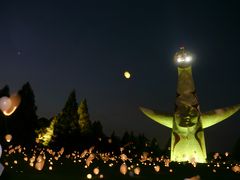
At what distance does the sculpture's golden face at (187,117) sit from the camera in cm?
2630

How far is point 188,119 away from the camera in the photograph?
26.3m

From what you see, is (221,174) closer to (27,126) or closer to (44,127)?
(27,126)

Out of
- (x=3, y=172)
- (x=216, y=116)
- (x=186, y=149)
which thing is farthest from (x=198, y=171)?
(x=3, y=172)

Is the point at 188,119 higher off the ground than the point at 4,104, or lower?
higher

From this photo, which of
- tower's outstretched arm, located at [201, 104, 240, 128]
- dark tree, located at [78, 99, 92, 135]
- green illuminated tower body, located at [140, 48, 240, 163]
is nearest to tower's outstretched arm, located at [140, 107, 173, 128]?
green illuminated tower body, located at [140, 48, 240, 163]

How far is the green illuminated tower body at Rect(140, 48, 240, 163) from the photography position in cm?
2608

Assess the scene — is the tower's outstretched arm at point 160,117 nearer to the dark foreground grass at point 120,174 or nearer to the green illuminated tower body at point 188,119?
the green illuminated tower body at point 188,119

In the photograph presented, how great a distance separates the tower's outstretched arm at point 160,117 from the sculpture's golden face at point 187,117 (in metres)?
2.31

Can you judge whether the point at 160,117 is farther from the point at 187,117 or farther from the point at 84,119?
the point at 84,119

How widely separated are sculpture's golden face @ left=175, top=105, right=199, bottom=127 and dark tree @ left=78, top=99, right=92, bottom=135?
18.4 meters

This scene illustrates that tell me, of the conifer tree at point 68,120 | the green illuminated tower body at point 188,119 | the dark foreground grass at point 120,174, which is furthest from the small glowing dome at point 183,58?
the conifer tree at point 68,120

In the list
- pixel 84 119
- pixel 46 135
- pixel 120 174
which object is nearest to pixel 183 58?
pixel 120 174

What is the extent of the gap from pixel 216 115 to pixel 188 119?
3.10m

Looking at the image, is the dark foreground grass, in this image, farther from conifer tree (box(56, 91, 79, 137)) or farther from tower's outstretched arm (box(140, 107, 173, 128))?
conifer tree (box(56, 91, 79, 137))
